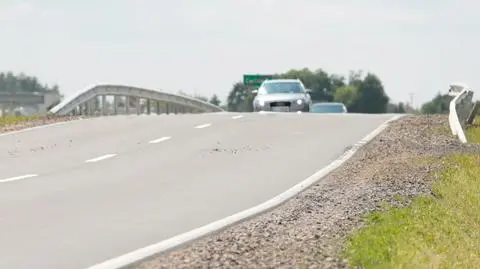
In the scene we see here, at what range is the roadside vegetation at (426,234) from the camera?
9.29 metres

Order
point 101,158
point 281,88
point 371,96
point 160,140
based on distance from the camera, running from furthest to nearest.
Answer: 1. point 371,96
2. point 281,88
3. point 160,140
4. point 101,158

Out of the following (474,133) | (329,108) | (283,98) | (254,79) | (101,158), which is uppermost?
(283,98)

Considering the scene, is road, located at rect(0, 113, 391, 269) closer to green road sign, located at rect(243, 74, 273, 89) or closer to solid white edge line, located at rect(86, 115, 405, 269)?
solid white edge line, located at rect(86, 115, 405, 269)

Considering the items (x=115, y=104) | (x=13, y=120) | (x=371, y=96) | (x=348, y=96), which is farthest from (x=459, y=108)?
(x=348, y=96)

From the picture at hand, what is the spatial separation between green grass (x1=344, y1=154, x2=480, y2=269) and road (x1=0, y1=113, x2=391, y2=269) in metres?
1.86

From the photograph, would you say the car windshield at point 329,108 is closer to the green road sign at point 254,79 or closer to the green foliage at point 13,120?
the green foliage at point 13,120

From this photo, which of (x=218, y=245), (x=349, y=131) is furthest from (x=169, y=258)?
(x=349, y=131)

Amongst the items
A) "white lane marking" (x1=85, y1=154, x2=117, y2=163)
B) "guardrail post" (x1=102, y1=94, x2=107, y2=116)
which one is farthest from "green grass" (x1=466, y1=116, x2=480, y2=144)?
"guardrail post" (x1=102, y1=94, x2=107, y2=116)

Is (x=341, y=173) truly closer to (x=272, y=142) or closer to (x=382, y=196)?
(x=382, y=196)

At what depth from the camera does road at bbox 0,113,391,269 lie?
10867 millimetres

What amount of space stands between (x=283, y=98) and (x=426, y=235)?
32.8 metres

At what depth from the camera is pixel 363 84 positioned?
17788 centimetres

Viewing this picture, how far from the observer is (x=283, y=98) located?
43.6m

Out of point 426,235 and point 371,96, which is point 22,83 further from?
point 426,235
